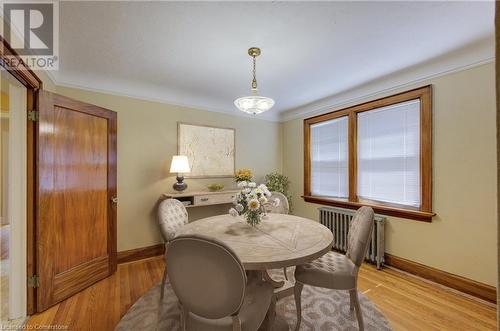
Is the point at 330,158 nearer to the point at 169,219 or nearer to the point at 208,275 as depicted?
the point at 169,219

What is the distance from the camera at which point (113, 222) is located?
2.77 meters

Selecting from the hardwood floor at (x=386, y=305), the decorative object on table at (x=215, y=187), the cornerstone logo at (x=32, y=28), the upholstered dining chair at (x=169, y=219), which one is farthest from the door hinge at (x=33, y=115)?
the decorative object on table at (x=215, y=187)

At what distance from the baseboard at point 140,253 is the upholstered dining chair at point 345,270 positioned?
234 centimetres

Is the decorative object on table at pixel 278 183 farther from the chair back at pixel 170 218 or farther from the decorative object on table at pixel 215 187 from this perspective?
the chair back at pixel 170 218

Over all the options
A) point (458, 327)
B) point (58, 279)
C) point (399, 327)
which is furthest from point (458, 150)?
point (58, 279)

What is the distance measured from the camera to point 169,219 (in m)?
2.28

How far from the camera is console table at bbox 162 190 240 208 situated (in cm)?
320

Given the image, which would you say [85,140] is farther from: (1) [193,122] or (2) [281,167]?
(2) [281,167]

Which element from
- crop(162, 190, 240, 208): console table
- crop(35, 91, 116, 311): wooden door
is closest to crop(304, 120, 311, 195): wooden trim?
crop(162, 190, 240, 208): console table

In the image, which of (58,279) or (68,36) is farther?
(58,279)

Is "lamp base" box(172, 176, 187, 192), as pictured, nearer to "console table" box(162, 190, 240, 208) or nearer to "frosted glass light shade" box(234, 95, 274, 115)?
"console table" box(162, 190, 240, 208)

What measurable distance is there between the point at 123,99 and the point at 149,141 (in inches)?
25.7

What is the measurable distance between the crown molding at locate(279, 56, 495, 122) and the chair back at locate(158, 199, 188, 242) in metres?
2.82

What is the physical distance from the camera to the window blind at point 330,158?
360 cm
